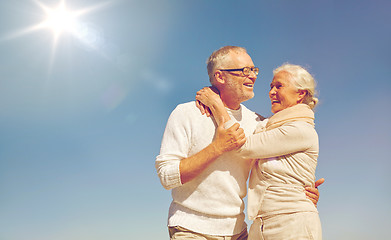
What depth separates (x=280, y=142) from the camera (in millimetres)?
3490

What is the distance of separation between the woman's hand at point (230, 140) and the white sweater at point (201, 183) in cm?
26

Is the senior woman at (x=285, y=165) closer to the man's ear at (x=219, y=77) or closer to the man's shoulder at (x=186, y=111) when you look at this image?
the man's shoulder at (x=186, y=111)

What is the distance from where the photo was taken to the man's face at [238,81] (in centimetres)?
412

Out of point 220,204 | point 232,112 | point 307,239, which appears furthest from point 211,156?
point 307,239

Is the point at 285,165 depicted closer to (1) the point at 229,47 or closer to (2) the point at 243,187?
(2) the point at 243,187

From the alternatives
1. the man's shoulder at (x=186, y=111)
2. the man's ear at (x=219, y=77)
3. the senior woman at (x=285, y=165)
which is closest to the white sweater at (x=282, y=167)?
the senior woman at (x=285, y=165)

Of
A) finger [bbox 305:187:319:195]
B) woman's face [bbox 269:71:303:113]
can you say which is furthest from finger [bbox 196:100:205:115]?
finger [bbox 305:187:319:195]

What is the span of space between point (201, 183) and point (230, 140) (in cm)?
61

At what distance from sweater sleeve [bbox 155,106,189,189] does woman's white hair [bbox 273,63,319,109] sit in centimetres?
132

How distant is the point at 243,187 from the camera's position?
3.90m

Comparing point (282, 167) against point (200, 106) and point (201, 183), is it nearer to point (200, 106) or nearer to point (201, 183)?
point (201, 183)

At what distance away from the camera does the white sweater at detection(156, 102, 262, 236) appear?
371 centimetres

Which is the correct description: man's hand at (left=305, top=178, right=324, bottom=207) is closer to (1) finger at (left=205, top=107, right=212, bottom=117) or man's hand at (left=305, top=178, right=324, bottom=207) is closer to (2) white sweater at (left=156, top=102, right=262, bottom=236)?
(2) white sweater at (left=156, top=102, right=262, bottom=236)

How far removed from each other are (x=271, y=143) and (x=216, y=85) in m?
1.17
